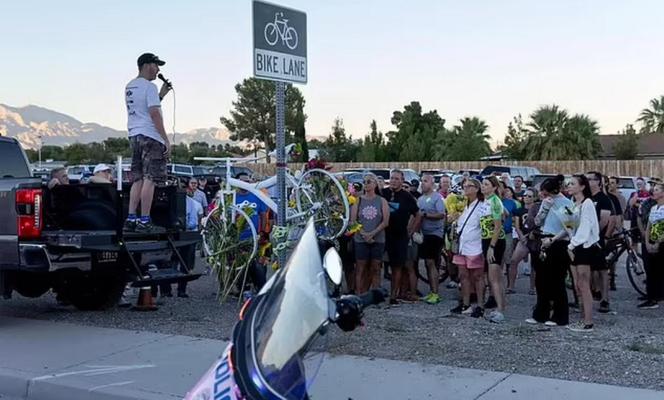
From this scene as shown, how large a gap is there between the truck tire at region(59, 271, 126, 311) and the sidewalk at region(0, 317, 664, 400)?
184cm

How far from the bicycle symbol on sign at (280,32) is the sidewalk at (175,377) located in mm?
2978

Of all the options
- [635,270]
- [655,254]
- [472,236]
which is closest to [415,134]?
[635,270]

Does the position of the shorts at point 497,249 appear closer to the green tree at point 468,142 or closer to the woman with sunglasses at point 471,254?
the woman with sunglasses at point 471,254

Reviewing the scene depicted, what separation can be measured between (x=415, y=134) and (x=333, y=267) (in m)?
60.9

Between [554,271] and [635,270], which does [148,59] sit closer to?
[554,271]

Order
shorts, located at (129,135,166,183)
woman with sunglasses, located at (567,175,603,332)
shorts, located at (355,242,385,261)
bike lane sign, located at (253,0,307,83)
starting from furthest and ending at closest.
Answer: shorts, located at (355,242,385,261) → shorts, located at (129,135,166,183) → woman with sunglasses, located at (567,175,603,332) → bike lane sign, located at (253,0,307,83)

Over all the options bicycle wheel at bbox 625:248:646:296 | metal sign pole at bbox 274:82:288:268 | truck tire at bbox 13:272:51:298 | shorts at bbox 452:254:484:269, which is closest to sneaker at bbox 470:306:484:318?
shorts at bbox 452:254:484:269

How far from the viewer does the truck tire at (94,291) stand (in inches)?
406

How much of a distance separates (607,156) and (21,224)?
203ft

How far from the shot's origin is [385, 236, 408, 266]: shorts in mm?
10719

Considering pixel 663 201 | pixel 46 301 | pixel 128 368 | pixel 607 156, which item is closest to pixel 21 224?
pixel 128 368

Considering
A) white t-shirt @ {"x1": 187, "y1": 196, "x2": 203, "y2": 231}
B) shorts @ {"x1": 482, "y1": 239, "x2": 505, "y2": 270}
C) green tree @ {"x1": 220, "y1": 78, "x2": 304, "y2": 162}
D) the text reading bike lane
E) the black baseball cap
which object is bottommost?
shorts @ {"x1": 482, "y1": 239, "x2": 505, "y2": 270}

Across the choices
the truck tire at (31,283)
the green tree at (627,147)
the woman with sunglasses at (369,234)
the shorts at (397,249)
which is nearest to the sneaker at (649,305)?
the shorts at (397,249)

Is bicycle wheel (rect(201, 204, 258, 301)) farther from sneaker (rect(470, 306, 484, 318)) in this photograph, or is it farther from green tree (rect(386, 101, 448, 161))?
green tree (rect(386, 101, 448, 161))
